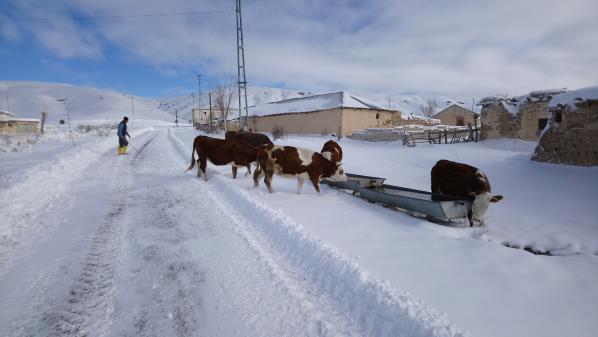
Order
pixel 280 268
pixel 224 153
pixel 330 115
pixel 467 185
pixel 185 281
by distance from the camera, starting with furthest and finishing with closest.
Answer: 1. pixel 330 115
2. pixel 224 153
3. pixel 467 185
4. pixel 280 268
5. pixel 185 281

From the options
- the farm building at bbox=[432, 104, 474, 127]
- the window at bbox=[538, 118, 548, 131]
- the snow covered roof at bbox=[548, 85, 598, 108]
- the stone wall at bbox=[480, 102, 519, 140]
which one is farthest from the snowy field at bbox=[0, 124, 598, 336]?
the farm building at bbox=[432, 104, 474, 127]

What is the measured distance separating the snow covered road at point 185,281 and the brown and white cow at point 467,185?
295cm

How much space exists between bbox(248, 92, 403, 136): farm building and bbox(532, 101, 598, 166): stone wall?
756 inches

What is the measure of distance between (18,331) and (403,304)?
3044 millimetres

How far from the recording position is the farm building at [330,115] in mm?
30156

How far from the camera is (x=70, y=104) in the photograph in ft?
463

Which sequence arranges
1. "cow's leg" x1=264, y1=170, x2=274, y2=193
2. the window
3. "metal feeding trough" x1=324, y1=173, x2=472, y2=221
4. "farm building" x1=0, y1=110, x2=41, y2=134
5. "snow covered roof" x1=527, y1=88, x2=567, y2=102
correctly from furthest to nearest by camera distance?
"farm building" x1=0, y1=110, x2=41, y2=134 → the window → "snow covered roof" x1=527, y1=88, x2=567, y2=102 → "cow's leg" x1=264, y1=170, x2=274, y2=193 → "metal feeding trough" x1=324, y1=173, x2=472, y2=221

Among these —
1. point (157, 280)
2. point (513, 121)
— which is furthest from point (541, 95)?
point (157, 280)

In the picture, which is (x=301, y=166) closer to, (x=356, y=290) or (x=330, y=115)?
(x=356, y=290)

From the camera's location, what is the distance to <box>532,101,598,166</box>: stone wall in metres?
7.96

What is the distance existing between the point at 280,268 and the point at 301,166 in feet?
12.0

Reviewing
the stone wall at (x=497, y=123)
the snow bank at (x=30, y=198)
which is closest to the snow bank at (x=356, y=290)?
the snow bank at (x=30, y=198)

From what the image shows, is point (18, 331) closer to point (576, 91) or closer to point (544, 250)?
point (544, 250)

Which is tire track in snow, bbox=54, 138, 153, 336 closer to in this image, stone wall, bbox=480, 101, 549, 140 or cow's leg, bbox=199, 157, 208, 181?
cow's leg, bbox=199, 157, 208, 181
